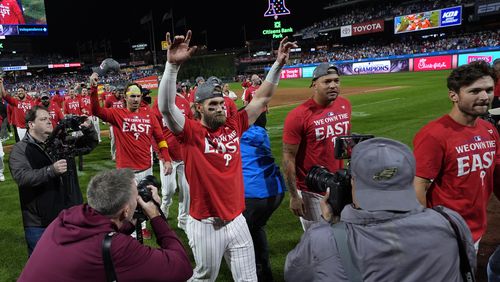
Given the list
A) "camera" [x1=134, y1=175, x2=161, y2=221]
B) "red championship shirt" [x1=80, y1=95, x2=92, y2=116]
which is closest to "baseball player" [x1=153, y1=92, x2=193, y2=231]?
"camera" [x1=134, y1=175, x2=161, y2=221]

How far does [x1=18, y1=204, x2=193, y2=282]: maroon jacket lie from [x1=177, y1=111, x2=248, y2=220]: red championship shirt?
1.12m

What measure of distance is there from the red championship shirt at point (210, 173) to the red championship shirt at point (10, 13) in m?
45.5

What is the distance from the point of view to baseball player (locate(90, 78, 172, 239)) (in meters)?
6.11

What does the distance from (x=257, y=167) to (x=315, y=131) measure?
28.2 inches

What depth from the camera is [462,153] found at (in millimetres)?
3080

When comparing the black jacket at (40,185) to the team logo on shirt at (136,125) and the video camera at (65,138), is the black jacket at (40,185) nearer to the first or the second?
the video camera at (65,138)

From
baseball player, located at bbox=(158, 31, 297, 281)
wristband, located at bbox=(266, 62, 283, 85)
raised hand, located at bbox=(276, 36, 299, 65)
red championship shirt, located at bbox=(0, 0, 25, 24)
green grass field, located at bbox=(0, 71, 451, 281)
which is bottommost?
green grass field, located at bbox=(0, 71, 451, 281)

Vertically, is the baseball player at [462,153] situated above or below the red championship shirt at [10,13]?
below

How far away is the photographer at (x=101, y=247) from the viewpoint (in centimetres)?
209

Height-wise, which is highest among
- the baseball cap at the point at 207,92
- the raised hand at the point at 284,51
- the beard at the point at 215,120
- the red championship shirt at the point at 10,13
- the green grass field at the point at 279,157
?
the red championship shirt at the point at 10,13

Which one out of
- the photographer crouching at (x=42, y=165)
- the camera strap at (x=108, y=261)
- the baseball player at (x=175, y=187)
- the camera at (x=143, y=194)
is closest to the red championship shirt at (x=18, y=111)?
the baseball player at (x=175, y=187)

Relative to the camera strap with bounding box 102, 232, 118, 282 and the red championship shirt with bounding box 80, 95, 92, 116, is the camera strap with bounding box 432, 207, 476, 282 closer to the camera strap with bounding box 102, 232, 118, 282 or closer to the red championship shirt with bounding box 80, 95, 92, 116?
the camera strap with bounding box 102, 232, 118, 282

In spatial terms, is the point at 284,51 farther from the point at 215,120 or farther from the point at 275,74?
the point at 215,120

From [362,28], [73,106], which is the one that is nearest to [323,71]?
[73,106]
